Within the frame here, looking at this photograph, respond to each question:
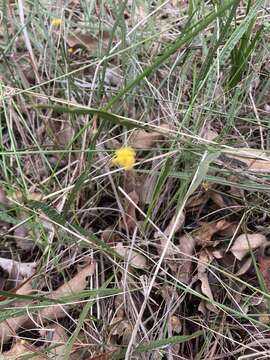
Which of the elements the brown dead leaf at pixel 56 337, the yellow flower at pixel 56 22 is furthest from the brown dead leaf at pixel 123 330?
the yellow flower at pixel 56 22

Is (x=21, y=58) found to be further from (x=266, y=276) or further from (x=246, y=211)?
(x=266, y=276)

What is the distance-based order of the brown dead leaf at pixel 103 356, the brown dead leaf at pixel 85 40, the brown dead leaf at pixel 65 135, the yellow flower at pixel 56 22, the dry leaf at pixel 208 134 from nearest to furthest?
the brown dead leaf at pixel 103 356 < the dry leaf at pixel 208 134 < the brown dead leaf at pixel 65 135 < the yellow flower at pixel 56 22 < the brown dead leaf at pixel 85 40

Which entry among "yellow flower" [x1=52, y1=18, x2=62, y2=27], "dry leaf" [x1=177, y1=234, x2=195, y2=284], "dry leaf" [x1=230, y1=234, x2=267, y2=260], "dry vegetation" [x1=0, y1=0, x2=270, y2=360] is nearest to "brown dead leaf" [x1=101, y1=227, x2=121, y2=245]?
"dry vegetation" [x1=0, y1=0, x2=270, y2=360]

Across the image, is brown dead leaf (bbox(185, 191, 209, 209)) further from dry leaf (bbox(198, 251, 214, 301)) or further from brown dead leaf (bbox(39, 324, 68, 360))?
brown dead leaf (bbox(39, 324, 68, 360))

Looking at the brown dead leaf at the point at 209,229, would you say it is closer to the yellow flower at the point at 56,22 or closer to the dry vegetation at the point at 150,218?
the dry vegetation at the point at 150,218

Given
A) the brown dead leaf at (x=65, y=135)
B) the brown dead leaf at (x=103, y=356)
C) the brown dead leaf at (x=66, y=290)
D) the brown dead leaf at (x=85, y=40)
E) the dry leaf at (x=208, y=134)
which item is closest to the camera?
the brown dead leaf at (x=103, y=356)

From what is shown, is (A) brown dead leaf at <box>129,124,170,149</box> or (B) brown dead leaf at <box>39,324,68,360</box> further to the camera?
(A) brown dead leaf at <box>129,124,170,149</box>
